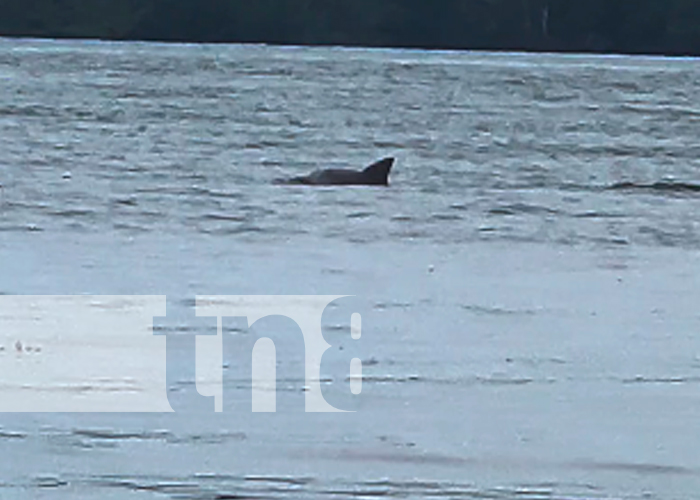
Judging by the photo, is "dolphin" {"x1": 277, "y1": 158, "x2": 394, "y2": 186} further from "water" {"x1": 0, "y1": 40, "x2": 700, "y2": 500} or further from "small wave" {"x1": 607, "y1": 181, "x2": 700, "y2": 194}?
"small wave" {"x1": 607, "y1": 181, "x2": 700, "y2": 194}

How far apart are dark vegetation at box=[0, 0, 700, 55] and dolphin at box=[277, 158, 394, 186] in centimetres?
1427

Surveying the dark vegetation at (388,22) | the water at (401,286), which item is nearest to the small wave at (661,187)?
the water at (401,286)

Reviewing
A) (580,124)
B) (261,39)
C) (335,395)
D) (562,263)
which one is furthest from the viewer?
(261,39)

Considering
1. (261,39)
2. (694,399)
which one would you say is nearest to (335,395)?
(694,399)

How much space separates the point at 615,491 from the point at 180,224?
1.20 meters

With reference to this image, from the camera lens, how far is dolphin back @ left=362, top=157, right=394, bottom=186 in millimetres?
2749

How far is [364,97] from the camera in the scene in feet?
19.0

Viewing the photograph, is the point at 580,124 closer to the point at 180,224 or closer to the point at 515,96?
the point at 515,96

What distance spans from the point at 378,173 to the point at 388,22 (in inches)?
653

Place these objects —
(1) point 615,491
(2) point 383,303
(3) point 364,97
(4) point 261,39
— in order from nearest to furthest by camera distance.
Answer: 1. (1) point 615,491
2. (2) point 383,303
3. (3) point 364,97
4. (4) point 261,39

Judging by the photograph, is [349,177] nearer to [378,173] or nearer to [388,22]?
[378,173]

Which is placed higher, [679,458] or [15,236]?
[15,236]

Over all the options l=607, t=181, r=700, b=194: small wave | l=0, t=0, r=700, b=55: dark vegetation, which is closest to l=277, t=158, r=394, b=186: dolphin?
l=607, t=181, r=700, b=194: small wave

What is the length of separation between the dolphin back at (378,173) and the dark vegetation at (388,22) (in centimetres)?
1424
